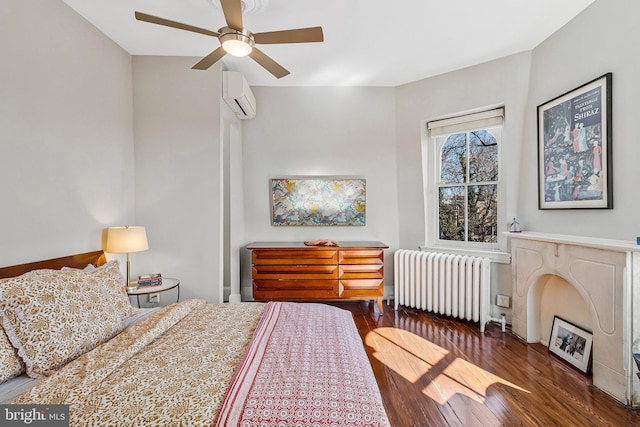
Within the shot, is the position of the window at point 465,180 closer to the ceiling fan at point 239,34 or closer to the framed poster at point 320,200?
the framed poster at point 320,200

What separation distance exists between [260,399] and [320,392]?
22 cm

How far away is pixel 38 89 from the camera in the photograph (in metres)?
1.88

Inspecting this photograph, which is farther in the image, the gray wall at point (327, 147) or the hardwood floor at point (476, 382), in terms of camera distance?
the gray wall at point (327, 147)

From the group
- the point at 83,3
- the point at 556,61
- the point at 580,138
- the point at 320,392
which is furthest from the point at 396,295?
the point at 83,3

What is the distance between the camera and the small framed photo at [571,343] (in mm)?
2123

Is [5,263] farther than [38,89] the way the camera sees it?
No

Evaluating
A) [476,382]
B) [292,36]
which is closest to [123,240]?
[292,36]

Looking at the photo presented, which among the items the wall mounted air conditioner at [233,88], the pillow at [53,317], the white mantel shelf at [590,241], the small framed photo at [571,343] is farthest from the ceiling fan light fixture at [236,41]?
the small framed photo at [571,343]

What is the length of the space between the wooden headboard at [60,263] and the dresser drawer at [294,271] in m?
1.44

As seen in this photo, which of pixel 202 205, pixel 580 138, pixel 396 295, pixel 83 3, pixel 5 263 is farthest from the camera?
pixel 396 295

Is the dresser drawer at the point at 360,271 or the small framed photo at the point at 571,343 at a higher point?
the dresser drawer at the point at 360,271

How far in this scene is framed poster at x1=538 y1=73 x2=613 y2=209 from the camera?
6.86 ft

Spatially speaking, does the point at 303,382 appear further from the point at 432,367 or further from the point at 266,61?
the point at 266,61

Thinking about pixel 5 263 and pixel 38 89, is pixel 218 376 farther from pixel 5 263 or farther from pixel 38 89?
pixel 38 89
